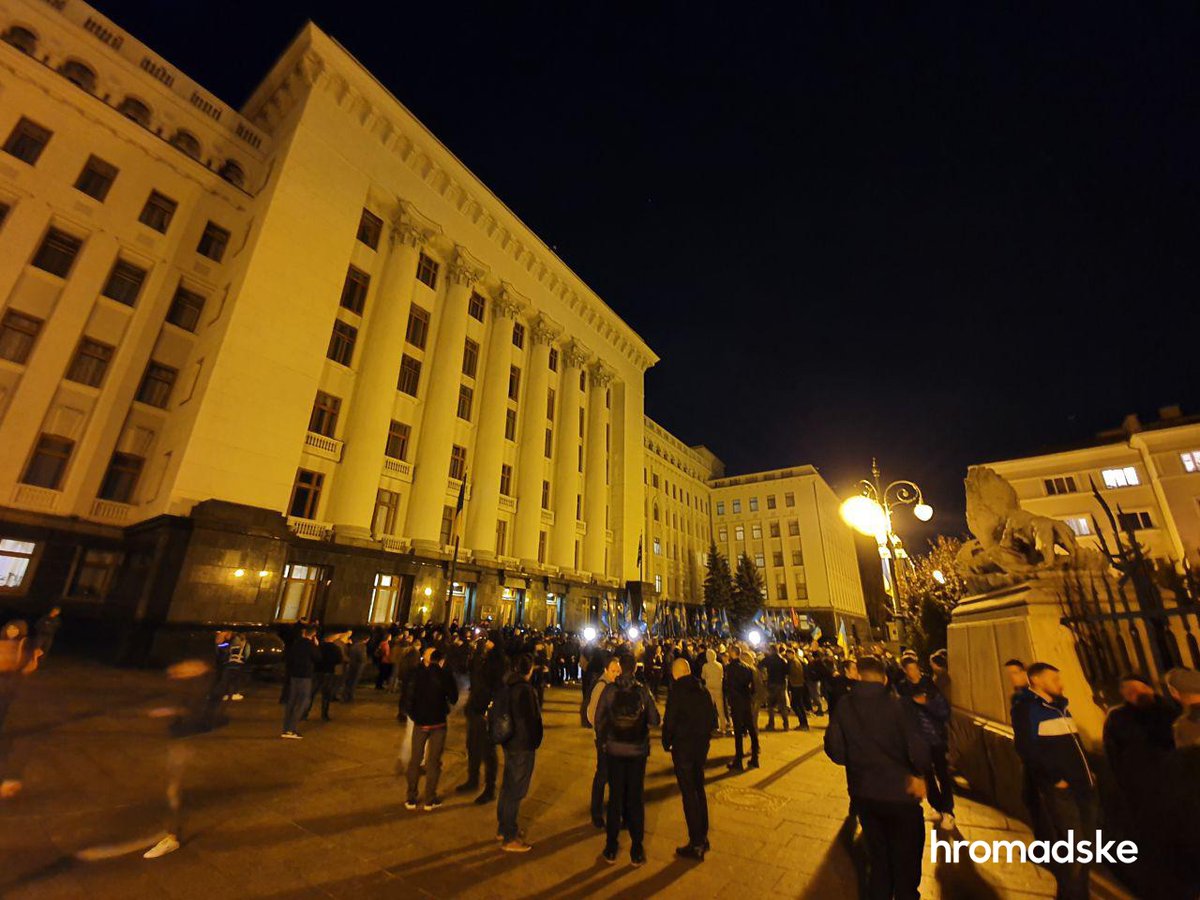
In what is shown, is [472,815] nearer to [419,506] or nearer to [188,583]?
[188,583]

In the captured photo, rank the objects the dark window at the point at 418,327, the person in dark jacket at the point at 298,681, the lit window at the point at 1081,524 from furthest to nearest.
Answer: the lit window at the point at 1081,524, the dark window at the point at 418,327, the person in dark jacket at the point at 298,681

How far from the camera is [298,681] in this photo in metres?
8.82

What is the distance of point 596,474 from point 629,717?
100ft

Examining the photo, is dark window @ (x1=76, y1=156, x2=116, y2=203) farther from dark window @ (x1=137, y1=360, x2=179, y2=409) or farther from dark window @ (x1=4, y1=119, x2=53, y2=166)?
dark window @ (x1=137, y1=360, x2=179, y2=409)

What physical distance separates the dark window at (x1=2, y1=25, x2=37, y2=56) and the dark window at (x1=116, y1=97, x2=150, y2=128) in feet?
8.77

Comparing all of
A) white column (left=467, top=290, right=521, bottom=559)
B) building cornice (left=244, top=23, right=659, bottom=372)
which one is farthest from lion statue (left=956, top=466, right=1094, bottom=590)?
building cornice (left=244, top=23, right=659, bottom=372)

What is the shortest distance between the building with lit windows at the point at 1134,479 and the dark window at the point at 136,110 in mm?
55672

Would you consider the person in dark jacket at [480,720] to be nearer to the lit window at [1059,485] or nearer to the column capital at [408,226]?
the column capital at [408,226]

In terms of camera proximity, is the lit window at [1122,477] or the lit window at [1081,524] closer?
the lit window at [1122,477]

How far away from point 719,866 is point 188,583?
17306 millimetres

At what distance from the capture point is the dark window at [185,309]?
2133 cm

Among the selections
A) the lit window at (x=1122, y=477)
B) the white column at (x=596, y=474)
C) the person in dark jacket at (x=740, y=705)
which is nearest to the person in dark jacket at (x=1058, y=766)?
the person in dark jacket at (x=740, y=705)

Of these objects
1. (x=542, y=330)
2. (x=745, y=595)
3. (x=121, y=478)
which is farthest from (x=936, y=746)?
(x=745, y=595)

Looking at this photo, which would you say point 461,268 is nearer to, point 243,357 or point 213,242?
point 213,242
